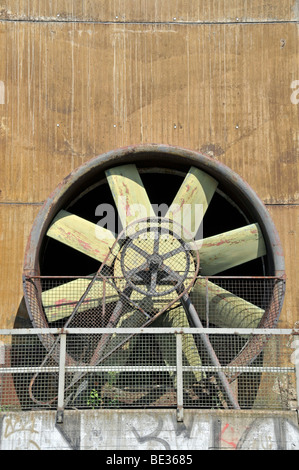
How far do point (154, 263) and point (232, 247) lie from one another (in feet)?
4.54

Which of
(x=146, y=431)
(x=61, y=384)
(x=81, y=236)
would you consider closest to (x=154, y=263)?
(x=81, y=236)

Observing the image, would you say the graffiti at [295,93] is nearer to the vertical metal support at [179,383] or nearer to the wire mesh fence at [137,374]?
the wire mesh fence at [137,374]

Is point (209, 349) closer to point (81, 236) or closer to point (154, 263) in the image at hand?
point (154, 263)

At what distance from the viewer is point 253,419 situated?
7.75m

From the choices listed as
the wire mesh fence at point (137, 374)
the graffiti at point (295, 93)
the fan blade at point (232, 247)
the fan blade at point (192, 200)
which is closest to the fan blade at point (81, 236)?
the fan blade at point (192, 200)

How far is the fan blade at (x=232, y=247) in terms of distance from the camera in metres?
10.4

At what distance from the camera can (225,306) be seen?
1038 centimetres

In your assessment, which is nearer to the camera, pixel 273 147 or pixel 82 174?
pixel 82 174

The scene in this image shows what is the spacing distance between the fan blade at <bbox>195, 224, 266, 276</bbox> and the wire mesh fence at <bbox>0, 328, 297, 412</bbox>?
1.13m

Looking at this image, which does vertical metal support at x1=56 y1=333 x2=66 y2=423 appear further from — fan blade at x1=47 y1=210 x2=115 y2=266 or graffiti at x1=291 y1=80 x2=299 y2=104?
graffiti at x1=291 y1=80 x2=299 y2=104

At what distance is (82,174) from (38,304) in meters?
1.95

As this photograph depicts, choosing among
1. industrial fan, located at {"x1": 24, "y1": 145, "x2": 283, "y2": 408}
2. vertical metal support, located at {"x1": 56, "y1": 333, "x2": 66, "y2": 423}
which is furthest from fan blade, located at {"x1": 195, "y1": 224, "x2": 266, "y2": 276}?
vertical metal support, located at {"x1": 56, "y1": 333, "x2": 66, "y2": 423}
